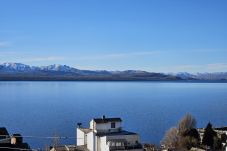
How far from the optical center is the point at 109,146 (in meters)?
16.4

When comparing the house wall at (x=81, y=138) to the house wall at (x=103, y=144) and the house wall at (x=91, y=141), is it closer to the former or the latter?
the house wall at (x=91, y=141)

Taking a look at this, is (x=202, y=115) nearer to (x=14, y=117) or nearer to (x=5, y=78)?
(x=14, y=117)

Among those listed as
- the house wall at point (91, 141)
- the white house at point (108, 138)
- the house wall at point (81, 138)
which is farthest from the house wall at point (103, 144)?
the house wall at point (81, 138)

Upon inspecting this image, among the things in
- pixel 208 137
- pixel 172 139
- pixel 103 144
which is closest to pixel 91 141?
pixel 103 144

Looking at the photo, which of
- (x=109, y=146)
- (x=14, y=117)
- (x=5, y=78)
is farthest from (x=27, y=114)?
(x=5, y=78)

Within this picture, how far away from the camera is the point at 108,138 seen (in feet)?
55.9

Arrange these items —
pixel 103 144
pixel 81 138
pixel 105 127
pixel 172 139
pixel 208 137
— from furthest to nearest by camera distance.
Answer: pixel 172 139
pixel 208 137
pixel 81 138
pixel 105 127
pixel 103 144

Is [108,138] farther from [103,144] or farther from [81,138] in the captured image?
[81,138]

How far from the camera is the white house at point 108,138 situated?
54.0 feet

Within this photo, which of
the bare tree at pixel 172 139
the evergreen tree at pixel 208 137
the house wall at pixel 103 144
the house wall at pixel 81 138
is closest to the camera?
the house wall at pixel 103 144

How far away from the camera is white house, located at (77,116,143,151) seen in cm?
1645

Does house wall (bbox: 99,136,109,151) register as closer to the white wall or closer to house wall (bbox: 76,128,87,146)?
the white wall

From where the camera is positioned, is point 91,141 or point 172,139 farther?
point 172,139

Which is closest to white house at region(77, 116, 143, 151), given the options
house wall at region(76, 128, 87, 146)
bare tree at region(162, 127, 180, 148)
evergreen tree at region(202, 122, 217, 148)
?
house wall at region(76, 128, 87, 146)
